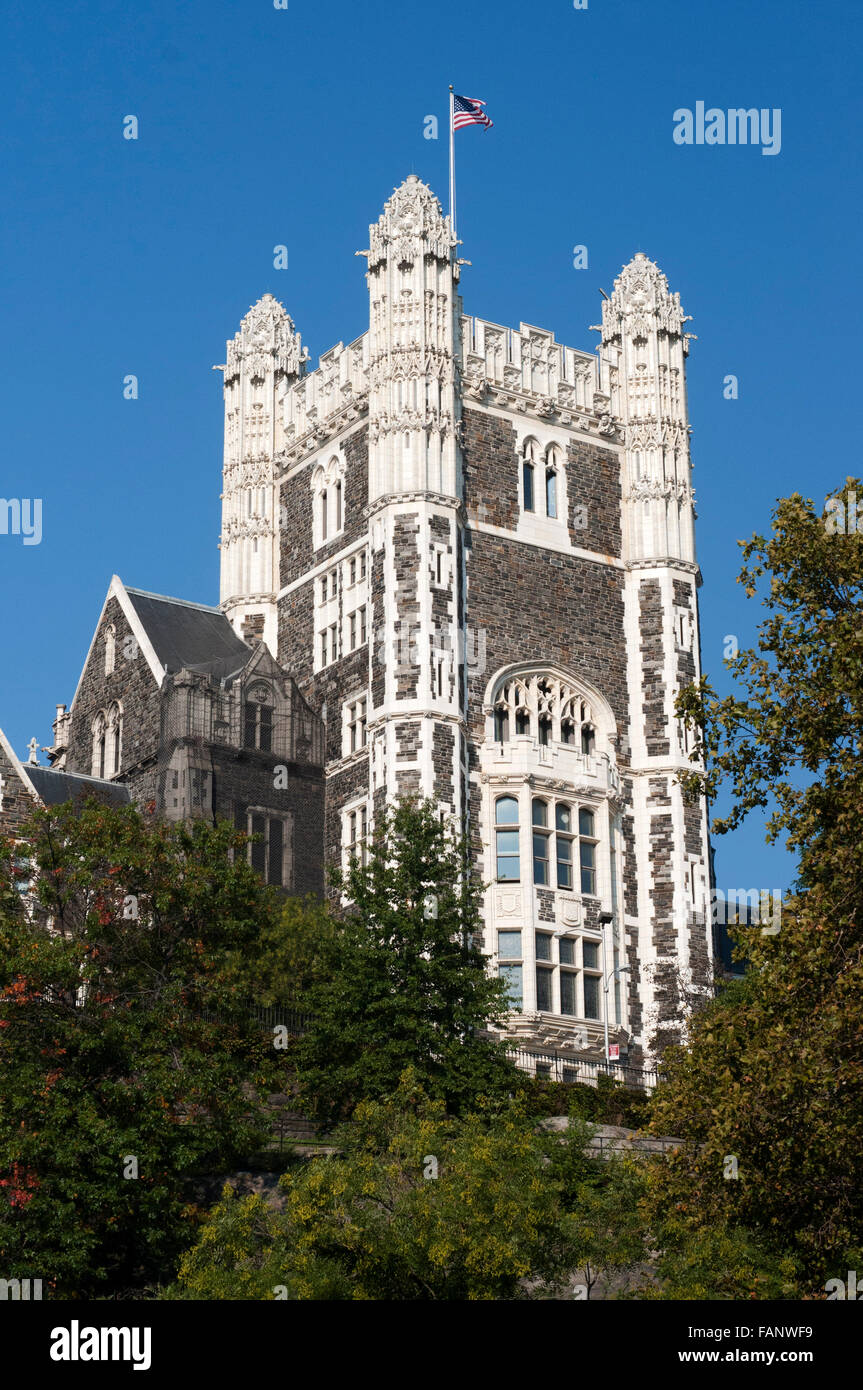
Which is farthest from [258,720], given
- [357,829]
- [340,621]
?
[340,621]

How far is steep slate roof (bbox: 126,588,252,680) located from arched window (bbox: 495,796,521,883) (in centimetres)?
952

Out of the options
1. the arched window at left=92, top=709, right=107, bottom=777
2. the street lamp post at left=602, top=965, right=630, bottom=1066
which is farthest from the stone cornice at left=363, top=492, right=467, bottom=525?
the street lamp post at left=602, top=965, right=630, bottom=1066

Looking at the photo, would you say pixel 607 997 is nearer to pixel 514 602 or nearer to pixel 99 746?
pixel 514 602

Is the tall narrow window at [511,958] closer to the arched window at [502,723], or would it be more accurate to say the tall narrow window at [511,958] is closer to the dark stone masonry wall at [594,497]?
the arched window at [502,723]

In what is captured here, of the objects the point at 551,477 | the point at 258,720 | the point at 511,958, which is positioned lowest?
the point at 511,958

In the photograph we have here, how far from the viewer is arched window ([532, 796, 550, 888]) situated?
63.4m

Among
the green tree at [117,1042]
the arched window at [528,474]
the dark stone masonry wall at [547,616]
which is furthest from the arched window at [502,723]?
the green tree at [117,1042]

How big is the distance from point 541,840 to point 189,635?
14.5 m

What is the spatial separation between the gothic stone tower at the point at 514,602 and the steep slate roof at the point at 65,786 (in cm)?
660

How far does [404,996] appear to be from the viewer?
49.0 m

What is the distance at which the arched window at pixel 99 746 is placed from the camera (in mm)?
70438

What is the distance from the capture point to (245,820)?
209 ft

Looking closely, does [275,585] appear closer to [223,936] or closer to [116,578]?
[116,578]

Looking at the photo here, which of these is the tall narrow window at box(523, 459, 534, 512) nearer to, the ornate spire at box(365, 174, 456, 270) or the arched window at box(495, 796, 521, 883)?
the ornate spire at box(365, 174, 456, 270)
